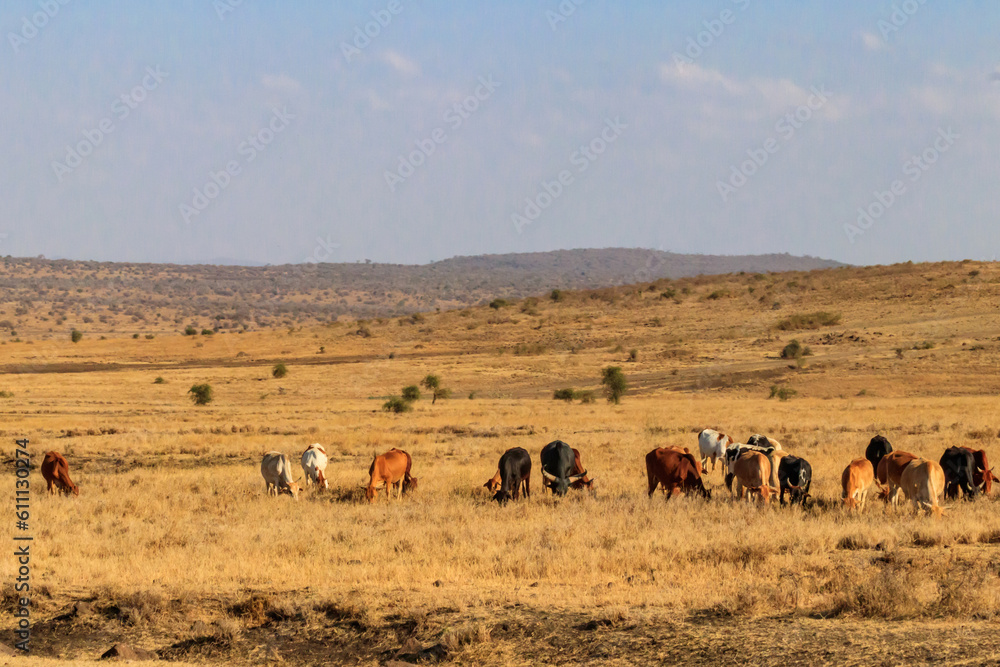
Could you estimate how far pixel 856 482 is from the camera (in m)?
15.4

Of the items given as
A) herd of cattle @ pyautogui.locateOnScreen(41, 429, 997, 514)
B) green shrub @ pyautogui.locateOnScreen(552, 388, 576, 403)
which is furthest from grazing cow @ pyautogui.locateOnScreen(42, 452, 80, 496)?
green shrub @ pyautogui.locateOnScreen(552, 388, 576, 403)

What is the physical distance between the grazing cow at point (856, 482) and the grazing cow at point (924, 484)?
29.1 inches

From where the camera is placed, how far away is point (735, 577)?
11047 mm

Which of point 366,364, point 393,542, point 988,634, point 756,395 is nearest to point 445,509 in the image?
point 393,542

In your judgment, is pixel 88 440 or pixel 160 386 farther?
pixel 160 386

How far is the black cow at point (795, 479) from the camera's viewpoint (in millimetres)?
15953

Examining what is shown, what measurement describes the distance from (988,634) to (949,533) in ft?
13.7

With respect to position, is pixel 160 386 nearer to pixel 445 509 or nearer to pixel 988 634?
pixel 445 509

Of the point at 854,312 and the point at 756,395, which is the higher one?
the point at 854,312

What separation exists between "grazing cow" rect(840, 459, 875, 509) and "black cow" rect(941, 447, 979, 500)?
1.51m

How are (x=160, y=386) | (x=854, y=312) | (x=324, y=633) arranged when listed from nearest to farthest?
(x=324, y=633) → (x=160, y=386) → (x=854, y=312)

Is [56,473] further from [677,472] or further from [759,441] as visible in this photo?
[759,441]

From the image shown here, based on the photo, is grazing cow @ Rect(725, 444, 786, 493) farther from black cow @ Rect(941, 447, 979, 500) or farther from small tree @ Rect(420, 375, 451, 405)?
small tree @ Rect(420, 375, 451, 405)

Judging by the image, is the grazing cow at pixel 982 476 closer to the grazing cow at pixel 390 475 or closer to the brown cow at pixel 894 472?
the brown cow at pixel 894 472
